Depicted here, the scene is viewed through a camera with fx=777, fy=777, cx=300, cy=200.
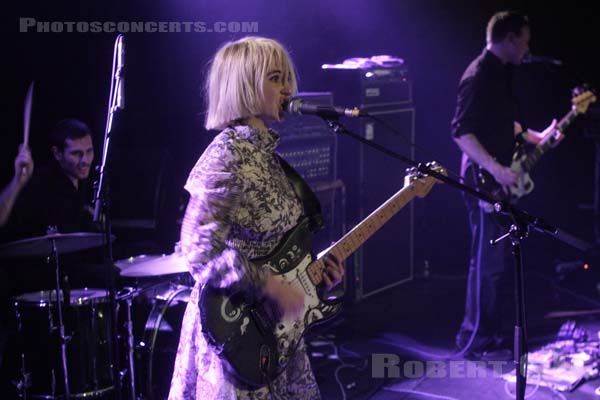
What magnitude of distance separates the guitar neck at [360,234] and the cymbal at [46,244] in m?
1.26

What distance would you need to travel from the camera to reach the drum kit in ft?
Answer: 12.6

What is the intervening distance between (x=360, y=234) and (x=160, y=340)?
148cm

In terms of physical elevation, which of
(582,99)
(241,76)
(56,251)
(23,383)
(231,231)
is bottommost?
(23,383)

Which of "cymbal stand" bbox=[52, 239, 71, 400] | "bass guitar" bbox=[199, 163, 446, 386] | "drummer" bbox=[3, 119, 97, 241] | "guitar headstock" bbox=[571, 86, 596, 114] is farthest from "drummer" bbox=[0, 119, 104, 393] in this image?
"guitar headstock" bbox=[571, 86, 596, 114]

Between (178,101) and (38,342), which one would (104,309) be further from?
(178,101)

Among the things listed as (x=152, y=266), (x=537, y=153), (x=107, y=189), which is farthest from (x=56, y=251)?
(x=537, y=153)

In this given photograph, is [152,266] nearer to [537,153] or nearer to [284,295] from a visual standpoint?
[284,295]

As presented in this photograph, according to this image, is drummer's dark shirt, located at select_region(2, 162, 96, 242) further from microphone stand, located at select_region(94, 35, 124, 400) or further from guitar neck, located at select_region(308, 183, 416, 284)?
guitar neck, located at select_region(308, 183, 416, 284)

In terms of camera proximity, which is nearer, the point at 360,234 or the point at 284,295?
the point at 284,295

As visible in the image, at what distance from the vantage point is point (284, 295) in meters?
2.44

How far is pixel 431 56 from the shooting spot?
7.36 meters

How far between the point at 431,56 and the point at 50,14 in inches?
149

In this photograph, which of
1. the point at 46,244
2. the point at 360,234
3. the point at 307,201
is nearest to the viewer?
the point at 307,201

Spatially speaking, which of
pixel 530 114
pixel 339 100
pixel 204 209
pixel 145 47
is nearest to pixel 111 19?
pixel 145 47
